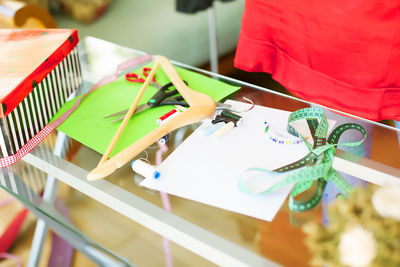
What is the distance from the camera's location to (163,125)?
647 millimetres

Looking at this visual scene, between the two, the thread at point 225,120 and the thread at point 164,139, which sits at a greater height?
the thread at point 225,120

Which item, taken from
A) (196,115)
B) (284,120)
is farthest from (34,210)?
(284,120)

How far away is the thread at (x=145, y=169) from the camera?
0.60 meters

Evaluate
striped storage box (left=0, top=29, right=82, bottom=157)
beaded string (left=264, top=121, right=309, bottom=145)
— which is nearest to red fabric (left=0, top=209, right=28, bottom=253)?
striped storage box (left=0, top=29, right=82, bottom=157)

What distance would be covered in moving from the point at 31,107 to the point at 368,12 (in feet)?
1.89

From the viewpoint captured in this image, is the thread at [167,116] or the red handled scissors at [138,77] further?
the red handled scissors at [138,77]

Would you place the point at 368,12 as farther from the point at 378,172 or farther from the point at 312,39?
the point at 378,172

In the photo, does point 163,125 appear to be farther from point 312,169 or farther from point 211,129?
point 312,169

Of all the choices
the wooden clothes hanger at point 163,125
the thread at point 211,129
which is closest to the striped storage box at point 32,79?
the wooden clothes hanger at point 163,125

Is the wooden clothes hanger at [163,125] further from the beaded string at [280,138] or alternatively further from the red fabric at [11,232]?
the red fabric at [11,232]

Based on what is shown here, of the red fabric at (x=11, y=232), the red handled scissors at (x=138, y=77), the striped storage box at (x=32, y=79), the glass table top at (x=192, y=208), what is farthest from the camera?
the red fabric at (x=11, y=232)

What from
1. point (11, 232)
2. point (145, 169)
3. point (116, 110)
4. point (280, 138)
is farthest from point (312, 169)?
point (11, 232)

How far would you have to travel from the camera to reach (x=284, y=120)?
709 mm

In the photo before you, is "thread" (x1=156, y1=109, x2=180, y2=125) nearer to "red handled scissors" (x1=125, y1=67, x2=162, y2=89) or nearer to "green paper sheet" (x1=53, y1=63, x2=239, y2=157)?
"green paper sheet" (x1=53, y1=63, x2=239, y2=157)
